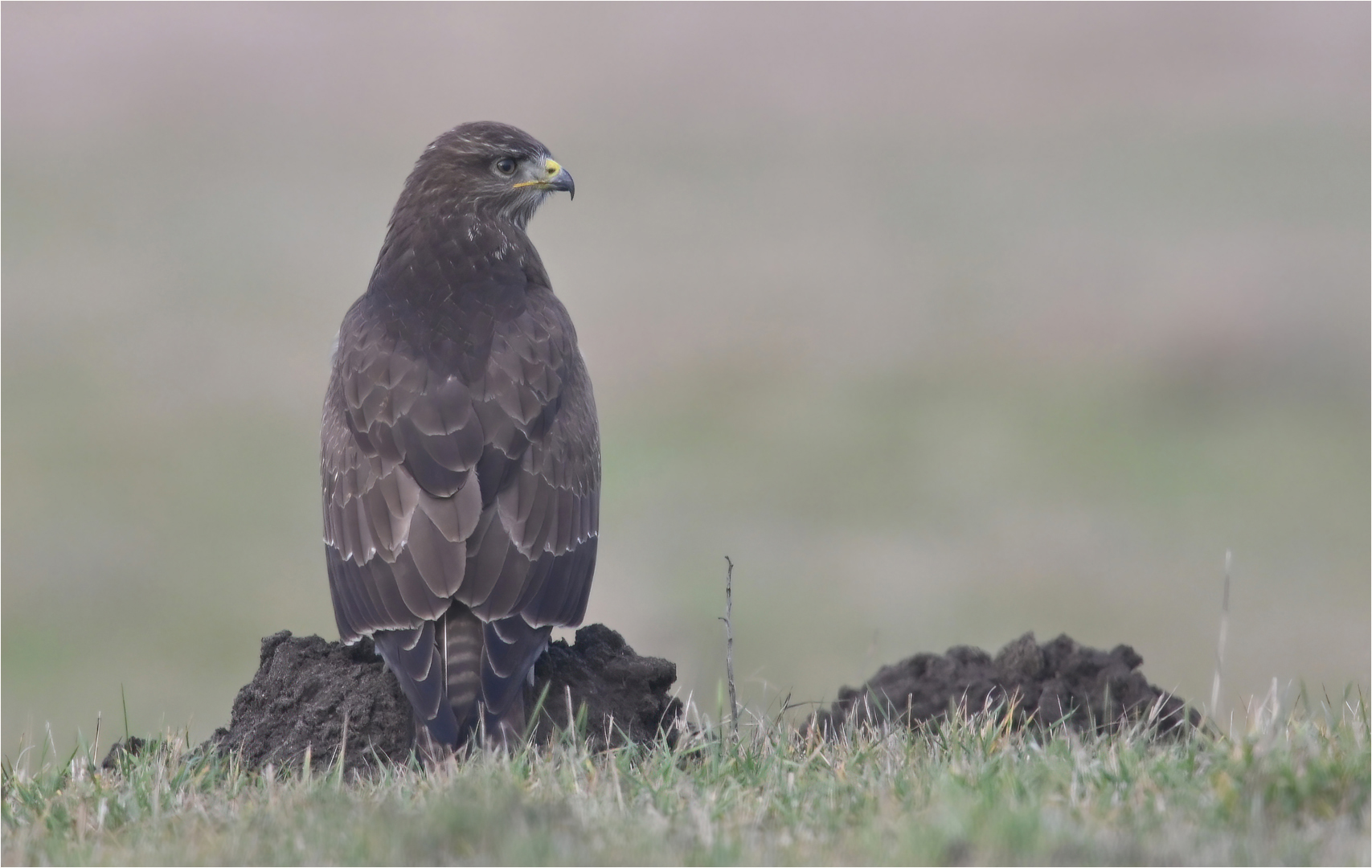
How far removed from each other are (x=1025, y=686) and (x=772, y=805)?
8.28 feet

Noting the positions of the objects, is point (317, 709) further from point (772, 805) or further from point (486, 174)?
point (486, 174)

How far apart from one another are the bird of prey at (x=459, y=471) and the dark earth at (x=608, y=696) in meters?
0.19

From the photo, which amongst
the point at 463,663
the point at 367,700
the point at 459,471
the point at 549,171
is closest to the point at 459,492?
the point at 459,471

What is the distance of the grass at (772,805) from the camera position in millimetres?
4438

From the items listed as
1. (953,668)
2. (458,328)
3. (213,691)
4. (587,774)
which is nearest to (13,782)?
(587,774)

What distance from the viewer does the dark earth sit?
636cm

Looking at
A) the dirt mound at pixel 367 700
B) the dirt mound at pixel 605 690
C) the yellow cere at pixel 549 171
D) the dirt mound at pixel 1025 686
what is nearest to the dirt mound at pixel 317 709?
the dirt mound at pixel 367 700

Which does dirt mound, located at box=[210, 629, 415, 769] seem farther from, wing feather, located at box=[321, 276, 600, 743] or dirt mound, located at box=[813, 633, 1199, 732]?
dirt mound, located at box=[813, 633, 1199, 732]

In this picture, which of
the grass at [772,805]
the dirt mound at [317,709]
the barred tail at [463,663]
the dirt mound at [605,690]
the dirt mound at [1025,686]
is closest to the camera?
the grass at [772,805]

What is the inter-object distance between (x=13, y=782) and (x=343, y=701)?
1.19 m

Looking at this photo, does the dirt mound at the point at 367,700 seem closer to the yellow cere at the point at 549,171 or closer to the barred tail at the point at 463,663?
the barred tail at the point at 463,663

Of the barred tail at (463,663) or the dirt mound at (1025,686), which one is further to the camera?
the dirt mound at (1025,686)

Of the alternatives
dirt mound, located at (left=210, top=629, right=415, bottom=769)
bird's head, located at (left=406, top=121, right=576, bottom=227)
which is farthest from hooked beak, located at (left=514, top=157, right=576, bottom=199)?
dirt mound, located at (left=210, top=629, right=415, bottom=769)

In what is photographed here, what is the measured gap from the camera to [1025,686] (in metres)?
7.24
